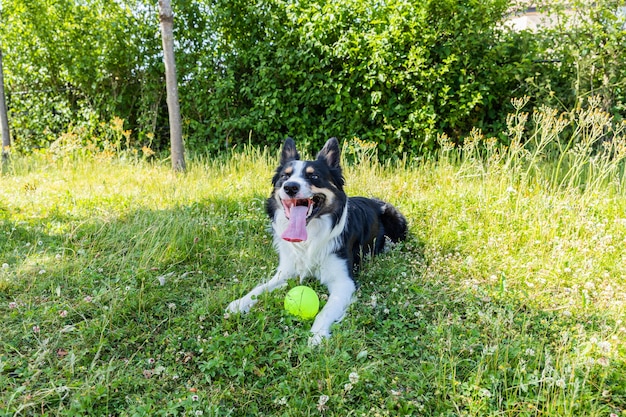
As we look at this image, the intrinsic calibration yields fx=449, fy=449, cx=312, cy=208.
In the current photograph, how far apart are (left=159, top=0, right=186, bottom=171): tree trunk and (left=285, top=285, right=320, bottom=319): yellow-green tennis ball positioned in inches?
145

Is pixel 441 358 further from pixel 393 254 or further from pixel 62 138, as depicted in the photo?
pixel 62 138

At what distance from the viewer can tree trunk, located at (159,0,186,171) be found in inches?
215

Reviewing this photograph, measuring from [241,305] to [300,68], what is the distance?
4.63 m

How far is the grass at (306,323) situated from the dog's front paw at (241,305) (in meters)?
0.07

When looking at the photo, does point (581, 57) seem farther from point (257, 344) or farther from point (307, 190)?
point (257, 344)

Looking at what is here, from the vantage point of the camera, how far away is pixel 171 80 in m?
5.80

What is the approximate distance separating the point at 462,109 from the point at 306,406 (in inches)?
197

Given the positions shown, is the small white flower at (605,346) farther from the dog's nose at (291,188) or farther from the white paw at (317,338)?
the dog's nose at (291,188)

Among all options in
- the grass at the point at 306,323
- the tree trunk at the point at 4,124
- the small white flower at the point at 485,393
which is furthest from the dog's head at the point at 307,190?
the tree trunk at the point at 4,124

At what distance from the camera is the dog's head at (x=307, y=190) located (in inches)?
127

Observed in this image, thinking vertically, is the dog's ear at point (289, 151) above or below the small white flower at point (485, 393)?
above

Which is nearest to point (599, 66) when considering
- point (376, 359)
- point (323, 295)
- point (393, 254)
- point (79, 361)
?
point (393, 254)

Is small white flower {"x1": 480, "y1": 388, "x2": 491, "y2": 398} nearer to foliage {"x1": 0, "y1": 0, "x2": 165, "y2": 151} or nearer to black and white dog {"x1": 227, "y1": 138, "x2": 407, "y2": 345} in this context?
black and white dog {"x1": 227, "y1": 138, "x2": 407, "y2": 345}

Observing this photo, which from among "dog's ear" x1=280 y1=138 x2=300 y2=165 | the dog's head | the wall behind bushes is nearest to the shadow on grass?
the dog's head
